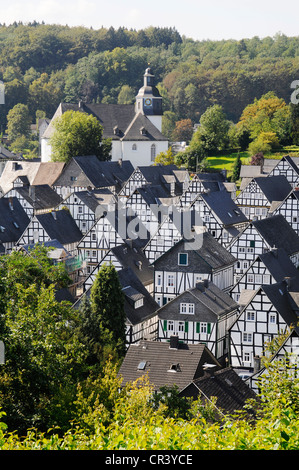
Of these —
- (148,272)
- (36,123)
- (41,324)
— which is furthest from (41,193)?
(36,123)

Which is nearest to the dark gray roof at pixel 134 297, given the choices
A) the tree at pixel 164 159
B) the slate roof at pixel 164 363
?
the slate roof at pixel 164 363

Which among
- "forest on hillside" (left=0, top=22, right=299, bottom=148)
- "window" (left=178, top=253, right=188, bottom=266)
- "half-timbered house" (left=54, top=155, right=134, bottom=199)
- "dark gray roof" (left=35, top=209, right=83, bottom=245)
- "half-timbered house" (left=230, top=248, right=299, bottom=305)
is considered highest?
"forest on hillside" (left=0, top=22, right=299, bottom=148)

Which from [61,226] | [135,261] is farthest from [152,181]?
[135,261]

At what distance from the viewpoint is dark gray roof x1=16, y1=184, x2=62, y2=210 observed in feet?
241

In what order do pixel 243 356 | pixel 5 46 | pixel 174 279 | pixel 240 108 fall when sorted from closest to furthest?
pixel 243 356
pixel 174 279
pixel 240 108
pixel 5 46

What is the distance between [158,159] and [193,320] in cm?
5453

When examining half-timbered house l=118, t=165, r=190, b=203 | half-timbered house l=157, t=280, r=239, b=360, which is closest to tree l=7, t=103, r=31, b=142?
half-timbered house l=118, t=165, r=190, b=203

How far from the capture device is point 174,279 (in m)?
50.0

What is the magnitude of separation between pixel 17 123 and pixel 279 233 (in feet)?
310

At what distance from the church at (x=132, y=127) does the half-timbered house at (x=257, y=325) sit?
190 feet

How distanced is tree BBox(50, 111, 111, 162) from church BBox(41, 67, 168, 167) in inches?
119

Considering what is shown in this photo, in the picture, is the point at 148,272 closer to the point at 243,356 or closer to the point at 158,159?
the point at 243,356

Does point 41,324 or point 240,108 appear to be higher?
point 240,108

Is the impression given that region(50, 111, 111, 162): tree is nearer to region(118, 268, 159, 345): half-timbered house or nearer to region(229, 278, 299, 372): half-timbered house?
region(118, 268, 159, 345): half-timbered house
